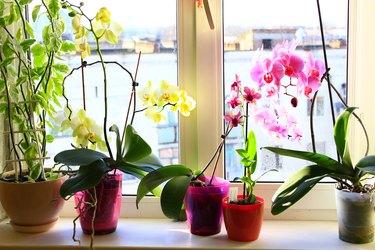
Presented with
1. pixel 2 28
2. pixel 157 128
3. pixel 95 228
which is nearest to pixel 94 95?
pixel 157 128

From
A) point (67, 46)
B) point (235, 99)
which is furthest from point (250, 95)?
point (67, 46)

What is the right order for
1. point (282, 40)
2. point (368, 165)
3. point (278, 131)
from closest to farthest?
point (368, 165), point (278, 131), point (282, 40)

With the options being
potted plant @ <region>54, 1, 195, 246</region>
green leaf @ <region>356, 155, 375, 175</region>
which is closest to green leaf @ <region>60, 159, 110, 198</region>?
potted plant @ <region>54, 1, 195, 246</region>

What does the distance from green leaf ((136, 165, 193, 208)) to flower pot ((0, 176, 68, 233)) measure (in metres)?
0.28

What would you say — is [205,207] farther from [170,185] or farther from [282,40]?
[282,40]

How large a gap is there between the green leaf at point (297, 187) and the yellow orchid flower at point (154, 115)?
1.37 feet

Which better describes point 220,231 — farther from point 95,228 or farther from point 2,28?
point 2,28

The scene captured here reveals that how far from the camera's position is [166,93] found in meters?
1.37

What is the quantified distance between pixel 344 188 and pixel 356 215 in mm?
83

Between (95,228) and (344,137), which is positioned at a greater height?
(344,137)

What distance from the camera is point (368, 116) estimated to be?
1424 mm

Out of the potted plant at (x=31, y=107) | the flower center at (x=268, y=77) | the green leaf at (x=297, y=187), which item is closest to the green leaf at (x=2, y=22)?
the potted plant at (x=31, y=107)

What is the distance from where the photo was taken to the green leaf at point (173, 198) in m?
1.25

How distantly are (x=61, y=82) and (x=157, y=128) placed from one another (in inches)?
14.0
